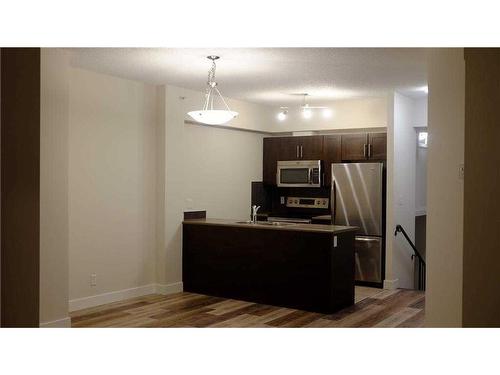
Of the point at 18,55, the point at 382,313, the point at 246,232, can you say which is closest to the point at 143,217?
the point at 246,232

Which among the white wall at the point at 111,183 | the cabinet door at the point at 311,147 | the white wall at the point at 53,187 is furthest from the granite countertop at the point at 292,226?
the white wall at the point at 53,187

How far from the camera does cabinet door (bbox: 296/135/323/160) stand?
834cm

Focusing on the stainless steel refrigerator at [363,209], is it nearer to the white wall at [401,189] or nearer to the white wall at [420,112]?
the white wall at [401,189]

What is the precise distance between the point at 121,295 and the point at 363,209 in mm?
3409

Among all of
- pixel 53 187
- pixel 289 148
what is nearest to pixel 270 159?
pixel 289 148

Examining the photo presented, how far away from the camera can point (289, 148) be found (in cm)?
868

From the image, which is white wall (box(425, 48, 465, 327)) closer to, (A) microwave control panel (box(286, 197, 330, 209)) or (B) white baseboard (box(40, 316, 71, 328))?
(B) white baseboard (box(40, 316, 71, 328))

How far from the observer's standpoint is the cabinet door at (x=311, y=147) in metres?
8.34

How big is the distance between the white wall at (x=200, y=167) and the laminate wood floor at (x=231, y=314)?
0.74 metres

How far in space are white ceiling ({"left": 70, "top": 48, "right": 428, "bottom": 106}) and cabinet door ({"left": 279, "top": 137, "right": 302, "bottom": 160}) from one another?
1.14 m

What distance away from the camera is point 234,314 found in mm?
5883

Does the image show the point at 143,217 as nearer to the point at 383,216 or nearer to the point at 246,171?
the point at 246,171
